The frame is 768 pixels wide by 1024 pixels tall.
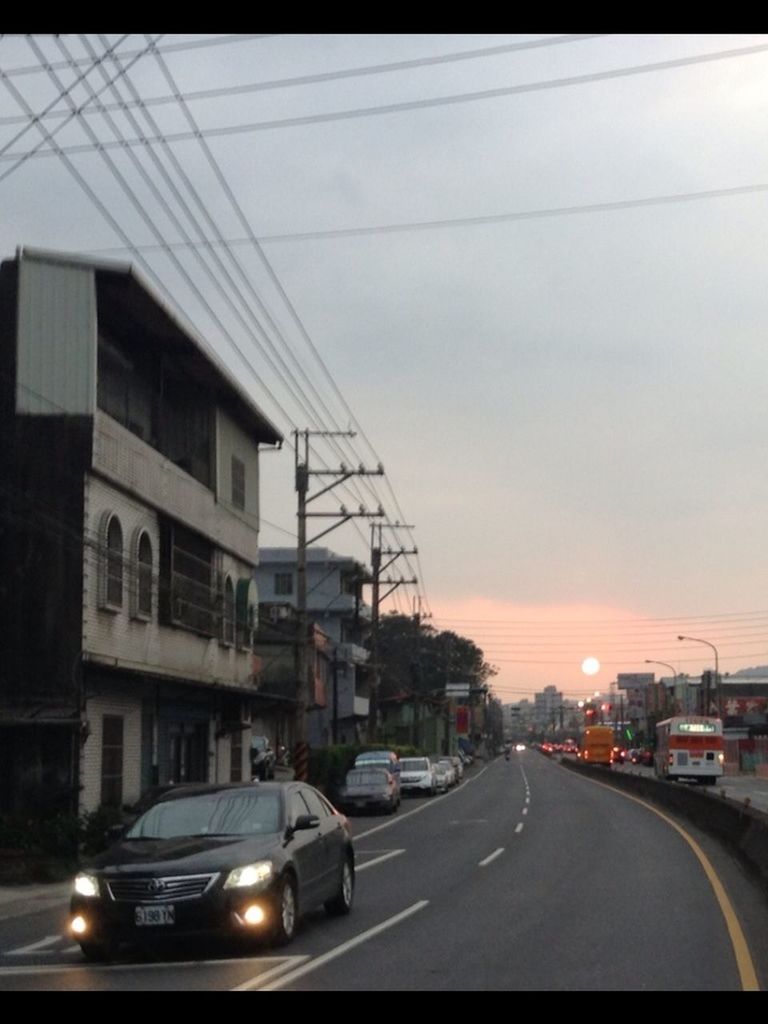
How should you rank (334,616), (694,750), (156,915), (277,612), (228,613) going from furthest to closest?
(334,616)
(277,612)
(694,750)
(228,613)
(156,915)

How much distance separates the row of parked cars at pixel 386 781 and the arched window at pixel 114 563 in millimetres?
15676

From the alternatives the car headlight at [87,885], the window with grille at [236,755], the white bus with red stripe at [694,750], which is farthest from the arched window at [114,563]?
the white bus with red stripe at [694,750]

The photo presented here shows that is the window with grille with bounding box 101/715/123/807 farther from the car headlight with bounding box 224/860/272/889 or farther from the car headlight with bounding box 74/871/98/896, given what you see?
the car headlight with bounding box 224/860/272/889

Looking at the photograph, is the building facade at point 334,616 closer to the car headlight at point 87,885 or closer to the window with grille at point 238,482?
the window with grille at point 238,482

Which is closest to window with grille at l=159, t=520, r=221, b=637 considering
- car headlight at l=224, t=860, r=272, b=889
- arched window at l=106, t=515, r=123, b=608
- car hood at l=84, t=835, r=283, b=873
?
arched window at l=106, t=515, r=123, b=608

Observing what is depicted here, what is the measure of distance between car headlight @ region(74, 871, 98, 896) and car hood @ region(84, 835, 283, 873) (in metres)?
0.14

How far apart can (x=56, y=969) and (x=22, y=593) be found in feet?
49.6

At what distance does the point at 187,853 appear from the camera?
535 inches

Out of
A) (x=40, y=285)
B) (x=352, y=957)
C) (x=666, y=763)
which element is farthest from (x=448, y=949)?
(x=666, y=763)

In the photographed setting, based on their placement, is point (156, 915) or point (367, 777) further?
point (367, 777)

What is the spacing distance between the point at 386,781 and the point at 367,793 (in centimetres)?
86

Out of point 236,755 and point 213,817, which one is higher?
point 236,755

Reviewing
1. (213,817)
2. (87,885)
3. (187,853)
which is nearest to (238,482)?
(213,817)

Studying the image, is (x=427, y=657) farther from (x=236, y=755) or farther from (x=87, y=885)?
(x=87, y=885)
